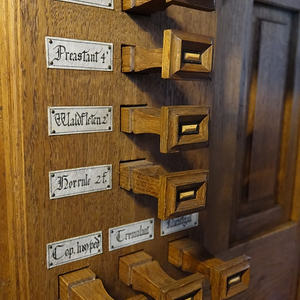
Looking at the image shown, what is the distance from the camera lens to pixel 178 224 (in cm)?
68

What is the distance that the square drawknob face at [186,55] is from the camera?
47 centimetres

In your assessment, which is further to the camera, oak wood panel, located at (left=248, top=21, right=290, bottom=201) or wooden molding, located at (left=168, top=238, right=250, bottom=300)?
oak wood panel, located at (left=248, top=21, right=290, bottom=201)

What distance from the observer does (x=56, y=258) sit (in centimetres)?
54

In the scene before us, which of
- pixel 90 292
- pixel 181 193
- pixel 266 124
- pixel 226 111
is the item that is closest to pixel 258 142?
pixel 266 124

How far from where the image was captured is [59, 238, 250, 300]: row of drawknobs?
0.53 metres

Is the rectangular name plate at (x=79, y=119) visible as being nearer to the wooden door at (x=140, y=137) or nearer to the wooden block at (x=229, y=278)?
the wooden door at (x=140, y=137)

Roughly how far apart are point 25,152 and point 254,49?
0.54 m

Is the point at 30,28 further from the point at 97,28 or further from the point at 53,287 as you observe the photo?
the point at 53,287

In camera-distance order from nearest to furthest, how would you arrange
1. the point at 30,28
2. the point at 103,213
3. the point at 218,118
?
the point at 30,28 → the point at 103,213 → the point at 218,118

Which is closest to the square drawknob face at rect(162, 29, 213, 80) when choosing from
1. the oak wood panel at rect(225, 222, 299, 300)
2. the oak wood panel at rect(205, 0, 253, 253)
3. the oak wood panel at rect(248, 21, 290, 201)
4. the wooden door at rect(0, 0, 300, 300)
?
the wooden door at rect(0, 0, 300, 300)

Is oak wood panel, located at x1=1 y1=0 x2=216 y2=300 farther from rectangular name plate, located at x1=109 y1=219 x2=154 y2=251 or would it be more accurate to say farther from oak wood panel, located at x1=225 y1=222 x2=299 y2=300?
oak wood panel, located at x1=225 y1=222 x2=299 y2=300

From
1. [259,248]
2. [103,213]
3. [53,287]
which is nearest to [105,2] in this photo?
[103,213]

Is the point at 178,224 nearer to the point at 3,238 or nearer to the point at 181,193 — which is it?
the point at 181,193

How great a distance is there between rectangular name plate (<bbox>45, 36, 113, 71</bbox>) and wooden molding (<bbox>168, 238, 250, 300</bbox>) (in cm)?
33
